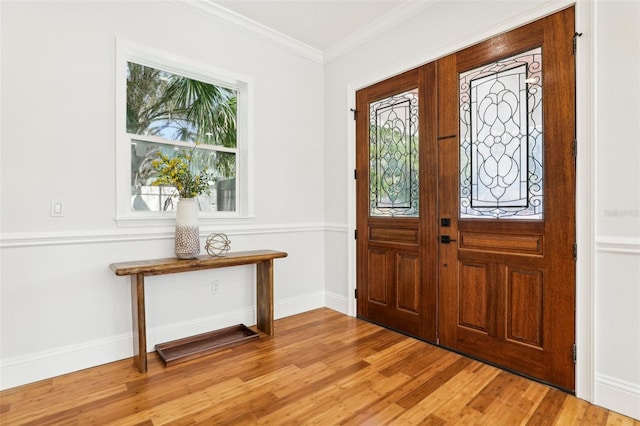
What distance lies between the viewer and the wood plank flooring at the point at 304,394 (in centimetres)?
189

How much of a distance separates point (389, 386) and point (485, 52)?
2.53m

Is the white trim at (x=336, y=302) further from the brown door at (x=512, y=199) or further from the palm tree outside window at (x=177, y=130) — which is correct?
the palm tree outside window at (x=177, y=130)

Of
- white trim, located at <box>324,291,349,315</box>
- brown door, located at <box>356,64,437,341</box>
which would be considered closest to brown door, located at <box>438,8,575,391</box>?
brown door, located at <box>356,64,437,341</box>

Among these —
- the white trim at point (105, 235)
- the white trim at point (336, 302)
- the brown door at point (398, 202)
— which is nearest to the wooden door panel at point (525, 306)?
the brown door at point (398, 202)

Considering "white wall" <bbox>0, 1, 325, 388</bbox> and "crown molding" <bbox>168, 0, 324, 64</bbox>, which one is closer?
"white wall" <bbox>0, 1, 325, 388</bbox>

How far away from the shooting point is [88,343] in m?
2.48

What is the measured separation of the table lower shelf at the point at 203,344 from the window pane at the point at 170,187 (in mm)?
1155
